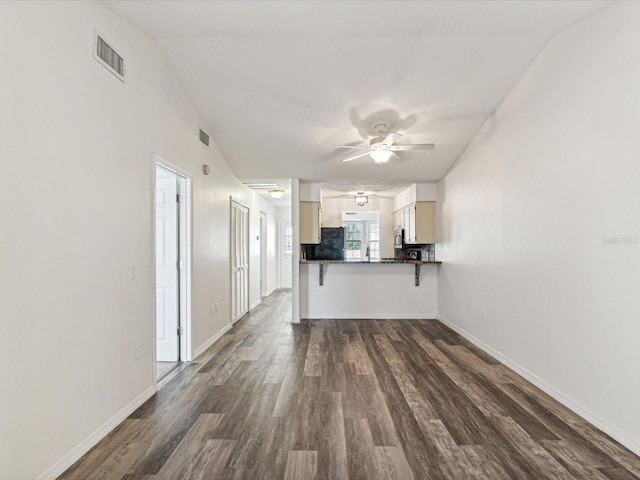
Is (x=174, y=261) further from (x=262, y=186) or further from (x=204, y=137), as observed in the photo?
(x=262, y=186)

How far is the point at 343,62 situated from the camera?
10.7ft

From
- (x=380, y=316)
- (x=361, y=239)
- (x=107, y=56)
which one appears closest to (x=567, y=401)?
(x=380, y=316)

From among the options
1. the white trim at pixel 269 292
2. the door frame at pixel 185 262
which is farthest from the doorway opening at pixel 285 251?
the door frame at pixel 185 262

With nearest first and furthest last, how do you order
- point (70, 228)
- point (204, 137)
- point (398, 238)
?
point (70, 228)
point (204, 137)
point (398, 238)

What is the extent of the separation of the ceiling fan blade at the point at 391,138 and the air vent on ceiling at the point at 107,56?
246 cm

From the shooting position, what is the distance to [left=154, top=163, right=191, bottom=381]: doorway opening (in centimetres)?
379

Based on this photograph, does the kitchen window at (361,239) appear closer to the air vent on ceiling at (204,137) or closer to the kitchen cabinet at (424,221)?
the kitchen cabinet at (424,221)

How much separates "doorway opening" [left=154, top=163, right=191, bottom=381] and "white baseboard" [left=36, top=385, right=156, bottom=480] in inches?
33.7

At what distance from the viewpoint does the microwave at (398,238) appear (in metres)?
7.40

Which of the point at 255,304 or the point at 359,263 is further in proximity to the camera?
the point at 255,304

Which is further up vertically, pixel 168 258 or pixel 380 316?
pixel 168 258

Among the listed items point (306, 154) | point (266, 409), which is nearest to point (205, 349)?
point (266, 409)

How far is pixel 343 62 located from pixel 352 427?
3.15 m

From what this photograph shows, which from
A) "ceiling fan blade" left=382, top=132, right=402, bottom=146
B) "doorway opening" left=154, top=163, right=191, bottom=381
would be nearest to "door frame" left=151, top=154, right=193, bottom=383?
"doorway opening" left=154, top=163, right=191, bottom=381
